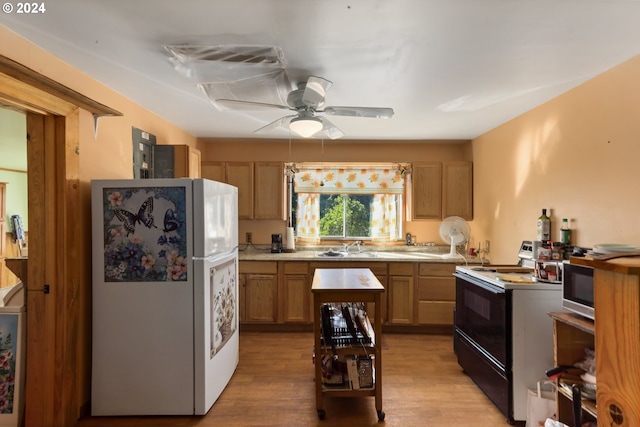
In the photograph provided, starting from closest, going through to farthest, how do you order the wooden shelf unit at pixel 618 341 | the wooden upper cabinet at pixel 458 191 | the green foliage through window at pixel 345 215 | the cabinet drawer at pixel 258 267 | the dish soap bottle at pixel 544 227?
the wooden shelf unit at pixel 618 341 < the dish soap bottle at pixel 544 227 < the cabinet drawer at pixel 258 267 < the wooden upper cabinet at pixel 458 191 < the green foliage through window at pixel 345 215

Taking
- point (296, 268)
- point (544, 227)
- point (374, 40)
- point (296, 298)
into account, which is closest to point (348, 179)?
point (296, 268)

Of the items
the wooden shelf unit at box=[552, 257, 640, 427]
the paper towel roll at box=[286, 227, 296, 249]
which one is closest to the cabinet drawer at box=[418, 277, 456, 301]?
the paper towel roll at box=[286, 227, 296, 249]

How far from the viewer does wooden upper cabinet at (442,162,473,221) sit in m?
3.74

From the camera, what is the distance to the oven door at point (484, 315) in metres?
2.00

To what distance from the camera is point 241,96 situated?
222 centimetres

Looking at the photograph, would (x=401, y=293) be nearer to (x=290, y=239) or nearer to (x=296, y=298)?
(x=296, y=298)

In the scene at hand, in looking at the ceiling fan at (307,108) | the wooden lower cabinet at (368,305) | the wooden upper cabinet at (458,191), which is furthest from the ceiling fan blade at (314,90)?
the wooden upper cabinet at (458,191)

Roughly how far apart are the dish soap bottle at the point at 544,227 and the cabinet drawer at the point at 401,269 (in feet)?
4.30

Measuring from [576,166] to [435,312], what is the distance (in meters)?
1.98

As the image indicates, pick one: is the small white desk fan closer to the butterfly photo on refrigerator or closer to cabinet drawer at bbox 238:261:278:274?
cabinet drawer at bbox 238:261:278:274

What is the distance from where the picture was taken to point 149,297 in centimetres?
200

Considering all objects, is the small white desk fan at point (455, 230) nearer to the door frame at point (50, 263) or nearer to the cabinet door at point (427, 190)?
the cabinet door at point (427, 190)

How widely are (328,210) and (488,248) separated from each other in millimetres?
1997

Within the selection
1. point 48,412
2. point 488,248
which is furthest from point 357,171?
point 48,412
